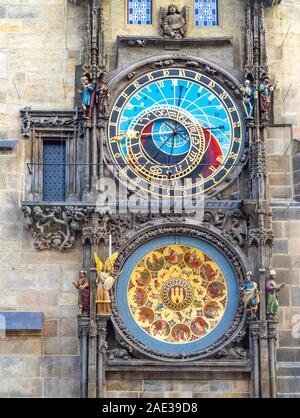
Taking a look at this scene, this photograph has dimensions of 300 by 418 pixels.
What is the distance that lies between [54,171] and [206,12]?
3678mm

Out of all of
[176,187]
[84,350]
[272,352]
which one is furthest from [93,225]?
[272,352]

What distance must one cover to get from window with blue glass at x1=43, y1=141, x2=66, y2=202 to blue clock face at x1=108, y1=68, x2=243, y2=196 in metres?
0.82

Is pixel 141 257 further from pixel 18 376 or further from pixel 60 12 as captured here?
pixel 60 12

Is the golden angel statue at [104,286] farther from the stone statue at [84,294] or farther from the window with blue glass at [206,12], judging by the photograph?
the window with blue glass at [206,12]

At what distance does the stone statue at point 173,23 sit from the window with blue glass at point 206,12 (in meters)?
0.27

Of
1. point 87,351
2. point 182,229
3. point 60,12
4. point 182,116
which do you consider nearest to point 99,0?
point 60,12

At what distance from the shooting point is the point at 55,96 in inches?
885

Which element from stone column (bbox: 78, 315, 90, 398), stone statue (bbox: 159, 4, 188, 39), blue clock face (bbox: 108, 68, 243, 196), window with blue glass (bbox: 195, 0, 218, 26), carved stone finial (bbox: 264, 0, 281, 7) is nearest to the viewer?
stone column (bbox: 78, 315, 90, 398)

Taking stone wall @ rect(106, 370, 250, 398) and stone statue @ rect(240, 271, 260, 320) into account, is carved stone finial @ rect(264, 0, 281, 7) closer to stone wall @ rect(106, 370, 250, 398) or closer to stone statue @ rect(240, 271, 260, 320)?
stone statue @ rect(240, 271, 260, 320)

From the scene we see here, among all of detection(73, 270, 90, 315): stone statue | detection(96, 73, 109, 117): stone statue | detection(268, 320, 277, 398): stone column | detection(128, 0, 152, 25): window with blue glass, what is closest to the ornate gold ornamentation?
detection(73, 270, 90, 315): stone statue

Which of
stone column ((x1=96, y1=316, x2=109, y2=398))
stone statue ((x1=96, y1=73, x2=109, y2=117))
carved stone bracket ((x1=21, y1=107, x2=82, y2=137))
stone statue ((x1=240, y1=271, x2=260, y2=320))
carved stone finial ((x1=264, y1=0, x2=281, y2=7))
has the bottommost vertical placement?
stone column ((x1=96, y1=316, x2=109, y2=398))

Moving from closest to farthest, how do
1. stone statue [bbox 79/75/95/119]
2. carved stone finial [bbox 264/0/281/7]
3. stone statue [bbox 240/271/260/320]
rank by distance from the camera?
stone statue [bbox 240/271/260/320], stone statue [bbox 79/75/95/119], carved stone finial [bbox 264/0/281/7]

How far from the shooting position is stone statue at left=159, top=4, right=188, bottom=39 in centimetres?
2273

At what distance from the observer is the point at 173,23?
A: 898 inches
